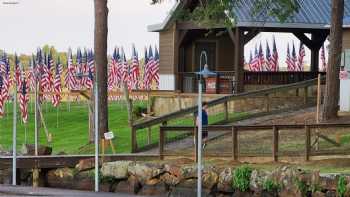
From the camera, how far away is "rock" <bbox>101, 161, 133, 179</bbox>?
2411 cm

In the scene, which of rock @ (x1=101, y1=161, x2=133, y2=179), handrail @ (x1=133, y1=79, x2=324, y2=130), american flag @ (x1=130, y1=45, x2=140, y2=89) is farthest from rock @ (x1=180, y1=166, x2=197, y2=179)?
american flag @ (x1=130, y1=45, x2=140, y2=89)

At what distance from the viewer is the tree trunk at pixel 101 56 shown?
30.8 metres

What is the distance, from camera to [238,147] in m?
24.2

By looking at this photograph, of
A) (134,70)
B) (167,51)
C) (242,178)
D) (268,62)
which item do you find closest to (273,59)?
→ (268,62)

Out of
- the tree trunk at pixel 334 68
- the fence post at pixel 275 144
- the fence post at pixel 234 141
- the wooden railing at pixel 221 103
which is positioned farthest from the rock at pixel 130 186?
the tree trunk at pixel 334 68

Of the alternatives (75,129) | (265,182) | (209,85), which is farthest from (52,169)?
(75,129)

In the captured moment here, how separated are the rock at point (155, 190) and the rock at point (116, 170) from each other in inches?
36.2

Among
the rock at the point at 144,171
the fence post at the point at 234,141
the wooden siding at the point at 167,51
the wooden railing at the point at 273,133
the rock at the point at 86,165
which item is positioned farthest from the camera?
the wooden siding at the point at 167,51

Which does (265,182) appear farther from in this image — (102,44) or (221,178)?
(102,44)

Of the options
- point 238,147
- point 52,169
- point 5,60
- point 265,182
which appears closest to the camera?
point 265,182

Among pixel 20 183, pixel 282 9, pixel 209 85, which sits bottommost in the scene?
pixel 20 183

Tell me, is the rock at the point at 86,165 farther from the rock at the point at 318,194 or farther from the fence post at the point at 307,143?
the rock at the point at 318,194

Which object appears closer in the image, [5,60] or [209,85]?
[209,85]

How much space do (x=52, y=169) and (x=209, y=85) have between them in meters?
14.5
